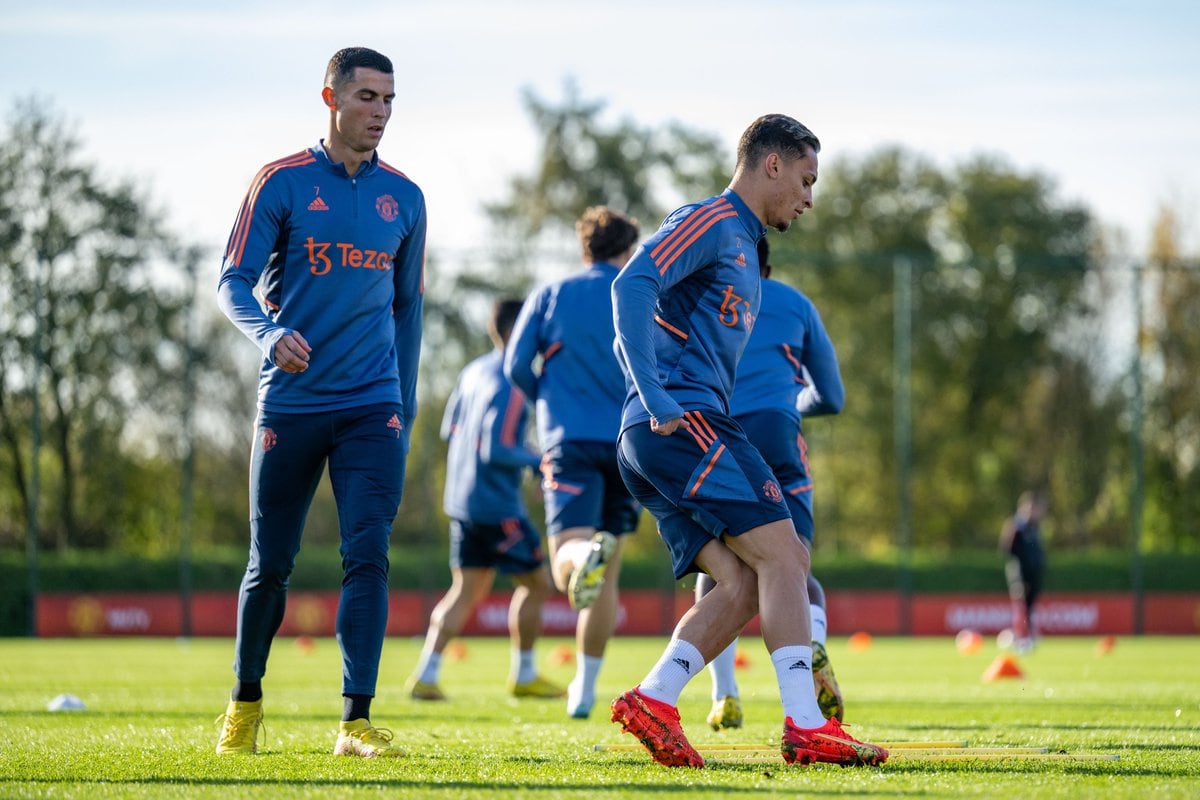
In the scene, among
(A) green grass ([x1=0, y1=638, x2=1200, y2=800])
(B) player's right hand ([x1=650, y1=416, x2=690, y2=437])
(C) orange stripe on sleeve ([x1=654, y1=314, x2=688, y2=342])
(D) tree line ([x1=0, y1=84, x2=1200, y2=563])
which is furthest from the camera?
(D) tree line ([x1=0, y1=84, x2=1200, y2=563])

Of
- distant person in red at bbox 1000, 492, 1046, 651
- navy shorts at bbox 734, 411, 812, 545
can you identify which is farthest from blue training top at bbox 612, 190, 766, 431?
distant person in red at bbox 1000, 492, 1046, 651

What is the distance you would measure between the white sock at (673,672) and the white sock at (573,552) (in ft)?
5.47

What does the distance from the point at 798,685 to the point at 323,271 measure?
2134 millimetres

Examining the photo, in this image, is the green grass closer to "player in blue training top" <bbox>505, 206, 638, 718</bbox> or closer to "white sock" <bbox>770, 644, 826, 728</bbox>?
"white sock" <bbox>770, 644, 826, 728</bbox>

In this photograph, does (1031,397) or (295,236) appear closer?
(295,236)

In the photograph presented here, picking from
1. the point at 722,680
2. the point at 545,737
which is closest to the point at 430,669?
the point at 722,680

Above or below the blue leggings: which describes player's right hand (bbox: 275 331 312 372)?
above

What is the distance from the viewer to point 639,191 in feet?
145

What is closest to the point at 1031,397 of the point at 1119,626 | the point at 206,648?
the point at 1119,626

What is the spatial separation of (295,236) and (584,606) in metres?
2.26

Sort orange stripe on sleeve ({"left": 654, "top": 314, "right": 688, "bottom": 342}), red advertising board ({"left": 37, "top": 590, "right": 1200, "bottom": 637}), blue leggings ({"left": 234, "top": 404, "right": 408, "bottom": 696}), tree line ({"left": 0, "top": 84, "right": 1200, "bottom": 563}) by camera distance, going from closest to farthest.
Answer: orange stripe on sleeve ({"left": 654, "top": 314, "right": 688, "bottom": 342}) < blue leggings ({"left": 234, "top": 404, "right": 408, "bottom": 696}) < red advertising board ({"left": 37, "top": 590, "right": 1200, "bottom": 637}) < tree line ({"left": 0, "top": 84, "right": 1200, "bottom": 563})

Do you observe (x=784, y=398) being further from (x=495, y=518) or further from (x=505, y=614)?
(x=505, y=614)

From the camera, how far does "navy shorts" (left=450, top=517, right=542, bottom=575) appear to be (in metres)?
9.77

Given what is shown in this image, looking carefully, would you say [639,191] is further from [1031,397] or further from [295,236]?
[295,236]
